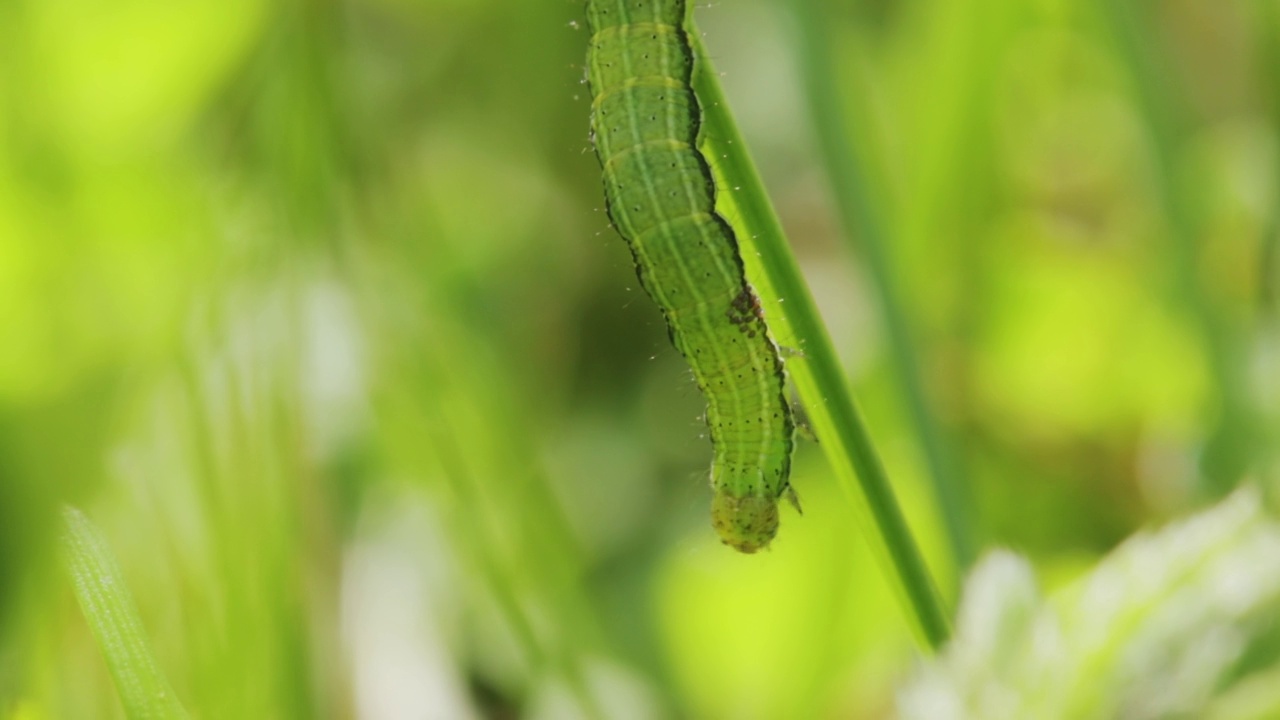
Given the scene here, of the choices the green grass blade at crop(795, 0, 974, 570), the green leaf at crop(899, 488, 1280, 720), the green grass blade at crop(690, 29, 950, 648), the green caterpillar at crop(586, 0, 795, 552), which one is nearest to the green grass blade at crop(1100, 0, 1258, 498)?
the green grass blade at crop(795, 0, 974, 570)

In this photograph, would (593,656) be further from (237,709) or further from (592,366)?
(592,366)

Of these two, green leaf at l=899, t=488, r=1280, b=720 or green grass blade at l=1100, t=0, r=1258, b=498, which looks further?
green grass blade at l=1100, t=0, r=1258, b=498

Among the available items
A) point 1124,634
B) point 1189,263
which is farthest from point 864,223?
point 1124,634

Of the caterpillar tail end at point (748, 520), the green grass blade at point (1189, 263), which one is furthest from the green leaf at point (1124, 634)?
the green grass blade at point (1189, 263)

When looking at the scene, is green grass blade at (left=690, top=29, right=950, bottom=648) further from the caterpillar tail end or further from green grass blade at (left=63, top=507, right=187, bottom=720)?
green grass blade at (left=63, top=507, right=187, bottom=720)

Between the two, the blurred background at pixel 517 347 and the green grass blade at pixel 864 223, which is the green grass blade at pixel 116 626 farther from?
the green grass blade at pixel 864 223

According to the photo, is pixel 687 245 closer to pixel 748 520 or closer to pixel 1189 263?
pixel 748 520

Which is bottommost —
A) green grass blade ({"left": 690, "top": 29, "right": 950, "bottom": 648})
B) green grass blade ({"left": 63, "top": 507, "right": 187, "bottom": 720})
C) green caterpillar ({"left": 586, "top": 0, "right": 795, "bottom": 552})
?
green grass blade ({"left": 63, "top": 507, "right": 187, "bottom": 720})
